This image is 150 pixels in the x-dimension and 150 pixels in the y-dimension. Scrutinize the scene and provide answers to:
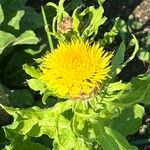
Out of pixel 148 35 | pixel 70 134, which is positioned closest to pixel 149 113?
pixel 148 35

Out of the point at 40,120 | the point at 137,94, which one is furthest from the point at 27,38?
the point at 137,94

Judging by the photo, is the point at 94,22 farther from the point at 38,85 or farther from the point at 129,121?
the point at 129,121

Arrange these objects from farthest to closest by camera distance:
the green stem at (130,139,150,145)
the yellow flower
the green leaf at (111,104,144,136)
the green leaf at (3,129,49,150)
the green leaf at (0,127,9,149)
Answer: the green stem at (130,139,150,145), the green leaf at (0,127,9,149), the green leaf at (111,104,144,136), the green leaf at (3,129,49,150), the yellow flower

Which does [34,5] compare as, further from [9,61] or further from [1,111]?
[1,111]

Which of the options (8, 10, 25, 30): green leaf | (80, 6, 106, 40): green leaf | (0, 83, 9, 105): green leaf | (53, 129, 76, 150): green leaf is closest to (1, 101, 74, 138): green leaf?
(53, 129, 76, 150): green leaf

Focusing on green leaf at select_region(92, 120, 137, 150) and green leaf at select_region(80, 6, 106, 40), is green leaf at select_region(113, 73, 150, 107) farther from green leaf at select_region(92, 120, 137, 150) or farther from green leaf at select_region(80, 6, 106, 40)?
green leaf at select_region(80, 6, 106, 40)

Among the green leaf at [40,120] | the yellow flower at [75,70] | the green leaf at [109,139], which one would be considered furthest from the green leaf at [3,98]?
the yellow flower at [75,70]
